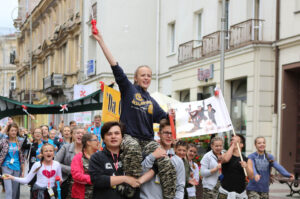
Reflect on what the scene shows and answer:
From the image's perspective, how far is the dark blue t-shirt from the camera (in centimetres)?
632

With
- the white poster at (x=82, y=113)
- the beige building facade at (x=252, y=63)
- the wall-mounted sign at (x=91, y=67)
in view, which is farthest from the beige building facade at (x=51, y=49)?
the white poster at (x=82, y=113)

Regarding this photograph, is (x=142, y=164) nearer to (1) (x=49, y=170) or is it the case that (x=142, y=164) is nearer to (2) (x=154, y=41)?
(1) (x=49, y=170)

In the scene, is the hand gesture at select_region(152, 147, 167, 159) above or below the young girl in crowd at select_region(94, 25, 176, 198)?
below

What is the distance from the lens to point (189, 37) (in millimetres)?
27984

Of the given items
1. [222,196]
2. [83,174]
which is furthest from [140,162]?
[222,196]

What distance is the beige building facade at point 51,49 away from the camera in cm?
4262

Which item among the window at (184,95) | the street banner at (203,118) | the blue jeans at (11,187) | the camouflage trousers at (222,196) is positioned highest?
the window at (184,95)

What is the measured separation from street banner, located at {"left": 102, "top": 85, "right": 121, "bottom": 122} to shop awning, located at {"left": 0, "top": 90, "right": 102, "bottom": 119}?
7699 mm

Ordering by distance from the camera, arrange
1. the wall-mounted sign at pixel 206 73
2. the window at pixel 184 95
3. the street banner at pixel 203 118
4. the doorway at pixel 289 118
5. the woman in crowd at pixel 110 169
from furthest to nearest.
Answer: the window at pixel 184 95, the wall-mounted sign at pixel 206 73, the doorway at pixel 289 118, the street banner at pixel 203 118, the woman in crowd at pixel 110 169

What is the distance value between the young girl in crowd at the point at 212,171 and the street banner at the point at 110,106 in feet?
5.54

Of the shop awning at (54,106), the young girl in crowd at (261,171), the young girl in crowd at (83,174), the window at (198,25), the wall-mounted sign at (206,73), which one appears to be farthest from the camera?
the window at (198,25)

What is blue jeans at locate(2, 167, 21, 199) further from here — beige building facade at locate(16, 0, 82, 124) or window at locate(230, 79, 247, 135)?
beige building facade at locate(16, 0, 82, 124)

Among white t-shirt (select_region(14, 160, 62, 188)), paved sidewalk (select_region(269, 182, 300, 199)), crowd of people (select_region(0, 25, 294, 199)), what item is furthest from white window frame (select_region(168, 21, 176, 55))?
white t-shirt (select_region(14, 160, 62, 188))

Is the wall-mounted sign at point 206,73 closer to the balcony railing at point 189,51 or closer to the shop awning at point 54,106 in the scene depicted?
the balcony railing at point 189,51
